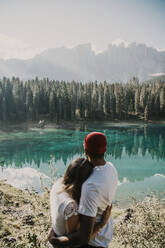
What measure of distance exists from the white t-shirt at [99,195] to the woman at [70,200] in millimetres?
83

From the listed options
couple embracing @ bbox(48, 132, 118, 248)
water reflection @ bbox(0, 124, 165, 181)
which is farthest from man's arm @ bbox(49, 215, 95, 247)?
water reflection @ bbox(0, 124, 165, 181)

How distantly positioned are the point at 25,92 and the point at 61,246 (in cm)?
7470

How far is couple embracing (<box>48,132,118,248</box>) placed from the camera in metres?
2.28

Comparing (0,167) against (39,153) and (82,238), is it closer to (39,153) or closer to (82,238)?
(39,153)

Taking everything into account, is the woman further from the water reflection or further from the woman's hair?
the water reflection

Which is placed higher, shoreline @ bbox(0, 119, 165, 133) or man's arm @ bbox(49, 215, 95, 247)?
man's arm @ bbox(49, 215, 95, 247)

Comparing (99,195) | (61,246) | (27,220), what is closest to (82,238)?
(61,246)

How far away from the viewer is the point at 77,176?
242 centimetres

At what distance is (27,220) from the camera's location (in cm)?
1006

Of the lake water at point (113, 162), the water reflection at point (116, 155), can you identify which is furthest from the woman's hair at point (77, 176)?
the water reflection at point (116, 155)

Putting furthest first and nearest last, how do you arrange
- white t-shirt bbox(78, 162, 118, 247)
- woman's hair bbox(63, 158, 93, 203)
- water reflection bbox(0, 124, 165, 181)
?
water reflection bbox(0, 124, 165, 181), woman's hair bbox(63, 158, 93, 203), white t-shirt bbox(78, 162, 118, 247)

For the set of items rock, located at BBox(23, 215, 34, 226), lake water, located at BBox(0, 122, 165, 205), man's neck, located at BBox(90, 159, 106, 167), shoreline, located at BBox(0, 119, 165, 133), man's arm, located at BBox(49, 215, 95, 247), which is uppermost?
man's neck, located at BBox(90, 159, 106, 167)

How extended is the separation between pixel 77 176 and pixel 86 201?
308 millimetres

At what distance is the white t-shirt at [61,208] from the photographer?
2.29 m
